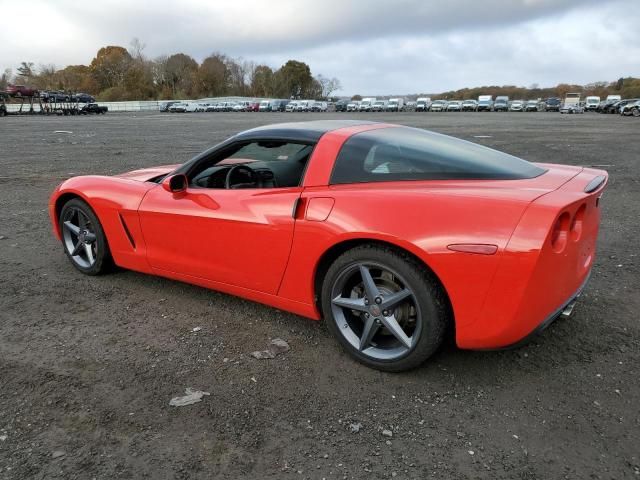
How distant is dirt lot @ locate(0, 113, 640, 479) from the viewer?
2.22 meters

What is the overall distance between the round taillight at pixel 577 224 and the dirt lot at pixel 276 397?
32.5 inches

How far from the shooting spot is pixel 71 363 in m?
3.05

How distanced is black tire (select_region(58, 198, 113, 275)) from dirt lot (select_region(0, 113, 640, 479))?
0.20 m

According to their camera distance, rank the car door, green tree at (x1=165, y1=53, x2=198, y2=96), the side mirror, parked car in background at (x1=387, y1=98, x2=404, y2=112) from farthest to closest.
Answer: green tree at (x1=165, y1=53, x2=198, y2=96), parked car in background at (x1=387, y1=98, x2=404, y2=112), the side mirror, the car door

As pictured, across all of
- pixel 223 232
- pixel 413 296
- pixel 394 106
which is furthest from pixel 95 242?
pixel 394 106

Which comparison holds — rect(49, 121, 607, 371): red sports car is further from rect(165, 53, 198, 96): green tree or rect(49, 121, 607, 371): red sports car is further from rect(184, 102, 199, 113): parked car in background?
rect(165, 53, 198, 96): green tree

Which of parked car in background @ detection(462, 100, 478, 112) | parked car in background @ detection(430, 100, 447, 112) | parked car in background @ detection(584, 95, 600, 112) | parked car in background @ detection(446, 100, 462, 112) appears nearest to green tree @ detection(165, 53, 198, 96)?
parked car in background @ detection(430, 100, 447, 112)

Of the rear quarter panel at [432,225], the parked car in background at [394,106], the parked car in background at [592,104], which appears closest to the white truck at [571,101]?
the parked car in background at [592,104]

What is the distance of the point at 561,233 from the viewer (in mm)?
2479

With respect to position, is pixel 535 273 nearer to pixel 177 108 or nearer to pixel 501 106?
pixel 501 106

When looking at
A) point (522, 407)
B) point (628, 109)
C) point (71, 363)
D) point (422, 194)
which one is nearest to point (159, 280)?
point (71, 363)

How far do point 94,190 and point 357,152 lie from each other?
2.42m

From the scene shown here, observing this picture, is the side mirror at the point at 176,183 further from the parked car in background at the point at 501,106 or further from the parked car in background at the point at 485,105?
the parked car in background at the point at 501,106

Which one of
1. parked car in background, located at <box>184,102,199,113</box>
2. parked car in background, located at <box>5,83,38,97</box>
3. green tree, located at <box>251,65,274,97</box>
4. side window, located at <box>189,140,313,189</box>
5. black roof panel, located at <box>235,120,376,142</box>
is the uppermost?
green tree, located at <box>251,65,274,97</box>
